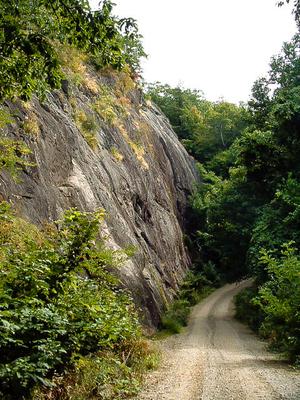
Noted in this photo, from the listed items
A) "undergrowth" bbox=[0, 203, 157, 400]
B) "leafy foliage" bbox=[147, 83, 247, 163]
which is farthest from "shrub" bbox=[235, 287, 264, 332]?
"leafy foliage" bbox=[147, 83, 247, 163]

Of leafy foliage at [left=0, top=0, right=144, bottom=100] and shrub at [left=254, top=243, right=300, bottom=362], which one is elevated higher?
leafy foliage at [left=0, top=0, right=144, bottom=100]

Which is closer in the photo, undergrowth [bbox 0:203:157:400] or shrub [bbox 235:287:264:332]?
undergrowth [bbox 0:203:157:400]

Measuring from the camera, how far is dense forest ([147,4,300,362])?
444 inches

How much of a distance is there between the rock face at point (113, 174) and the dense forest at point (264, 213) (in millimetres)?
3313

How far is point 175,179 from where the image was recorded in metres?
31.0

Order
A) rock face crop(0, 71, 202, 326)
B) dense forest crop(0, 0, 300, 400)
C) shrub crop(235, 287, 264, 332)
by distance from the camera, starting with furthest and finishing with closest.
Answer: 1. shrub crop(235, 287, 264, 332)
2. rock face crop(0, 71, 202, 326)
3. dense forest crop(0, 0, 300, 400)

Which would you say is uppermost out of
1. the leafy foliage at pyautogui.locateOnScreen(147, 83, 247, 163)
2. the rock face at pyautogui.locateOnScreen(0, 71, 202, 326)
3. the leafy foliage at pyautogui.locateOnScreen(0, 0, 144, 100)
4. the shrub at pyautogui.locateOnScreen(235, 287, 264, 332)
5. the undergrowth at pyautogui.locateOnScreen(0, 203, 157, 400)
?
the leafy foliage at pyautogui.locateOnScreen(147, 83, 247, 163)

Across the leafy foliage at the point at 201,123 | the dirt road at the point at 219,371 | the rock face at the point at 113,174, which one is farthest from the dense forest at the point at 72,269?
the leafy foliage at the point at 201,123

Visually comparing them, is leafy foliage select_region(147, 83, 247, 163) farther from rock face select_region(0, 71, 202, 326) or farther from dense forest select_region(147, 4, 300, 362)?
rock face select_region(0, 71, 202, 326)

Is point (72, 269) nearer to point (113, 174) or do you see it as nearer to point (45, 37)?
point (45, 37)

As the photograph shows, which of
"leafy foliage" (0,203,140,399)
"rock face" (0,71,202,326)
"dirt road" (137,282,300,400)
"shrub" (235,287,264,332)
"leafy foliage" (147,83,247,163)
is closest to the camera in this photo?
"leafy foliage" (0,203,140,399)

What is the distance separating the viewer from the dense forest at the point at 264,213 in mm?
11273

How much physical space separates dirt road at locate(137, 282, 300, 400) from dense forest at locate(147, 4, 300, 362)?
104 cm

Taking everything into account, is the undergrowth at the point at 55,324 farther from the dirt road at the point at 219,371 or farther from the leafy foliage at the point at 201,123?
the leafy foliage at the point at 201,123
